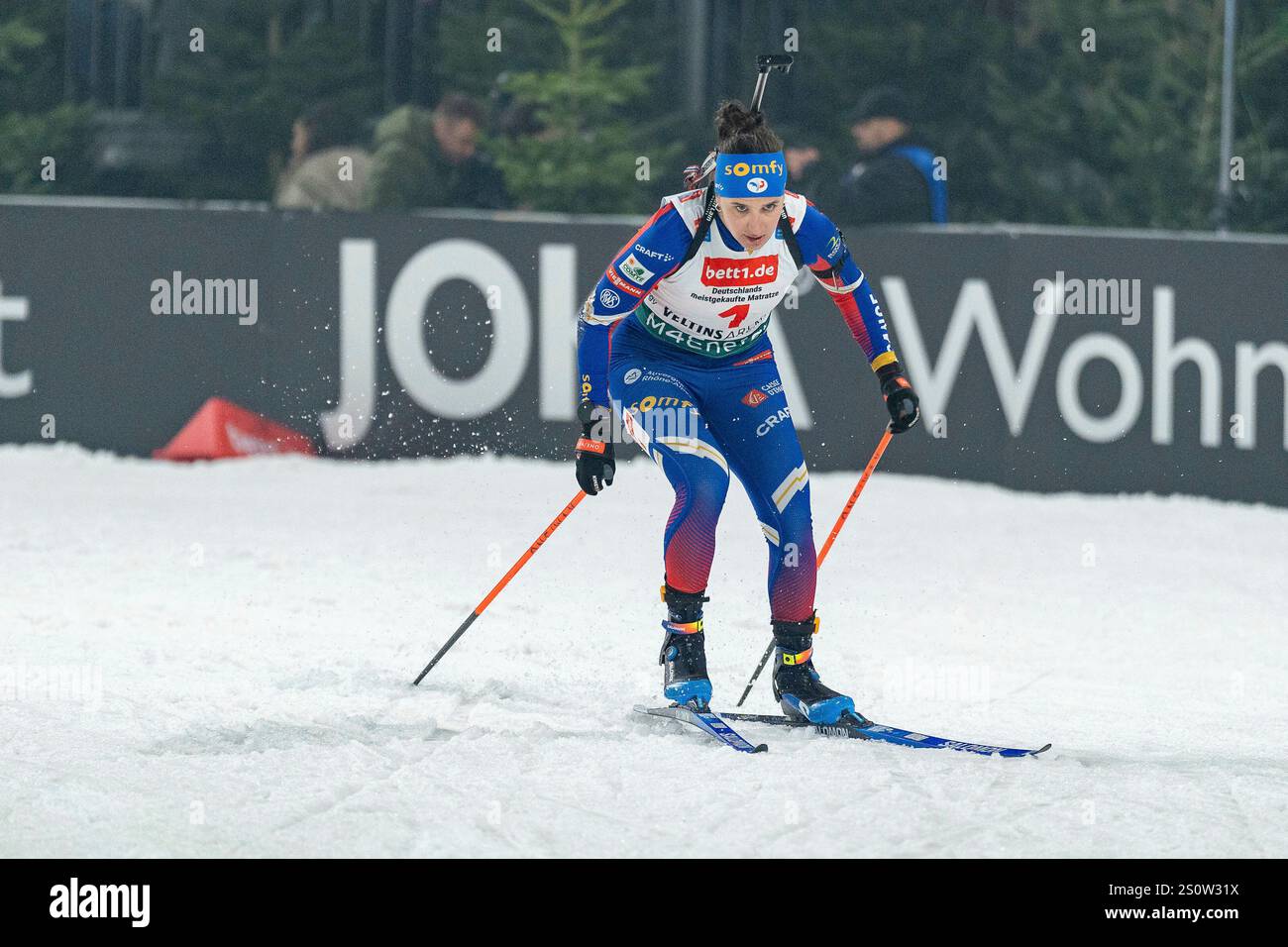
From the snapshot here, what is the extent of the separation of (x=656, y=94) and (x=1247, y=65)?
3.92 meters

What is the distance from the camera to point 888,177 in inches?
441

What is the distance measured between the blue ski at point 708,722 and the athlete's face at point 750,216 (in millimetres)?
1404

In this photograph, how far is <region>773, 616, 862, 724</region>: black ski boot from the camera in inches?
228

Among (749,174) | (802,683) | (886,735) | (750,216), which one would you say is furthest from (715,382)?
(886,735)

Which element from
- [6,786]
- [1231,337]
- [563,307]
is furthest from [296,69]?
[6,786]

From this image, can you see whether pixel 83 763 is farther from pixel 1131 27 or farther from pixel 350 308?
pixel 1131 27

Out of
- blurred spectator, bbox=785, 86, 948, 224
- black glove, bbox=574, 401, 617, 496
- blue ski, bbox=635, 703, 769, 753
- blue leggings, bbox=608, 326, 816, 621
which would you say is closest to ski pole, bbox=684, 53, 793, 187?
blue leggings, bbox=608, 326, 816, 621

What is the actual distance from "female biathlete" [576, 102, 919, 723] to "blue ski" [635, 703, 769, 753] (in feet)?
0.16

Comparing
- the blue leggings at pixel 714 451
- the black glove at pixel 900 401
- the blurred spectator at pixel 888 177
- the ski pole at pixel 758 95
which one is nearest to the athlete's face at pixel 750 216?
the ski pole at pixel 758 95

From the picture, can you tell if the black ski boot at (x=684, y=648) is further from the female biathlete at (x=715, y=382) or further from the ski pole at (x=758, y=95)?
the ski pole at (x=758, y=95)

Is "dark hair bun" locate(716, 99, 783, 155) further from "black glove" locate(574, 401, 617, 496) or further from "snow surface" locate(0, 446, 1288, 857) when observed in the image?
"snow surface" locate(0, 446, 1288, 857)

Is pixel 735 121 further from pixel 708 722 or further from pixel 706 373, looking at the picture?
pixel 708 722

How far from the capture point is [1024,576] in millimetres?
8820

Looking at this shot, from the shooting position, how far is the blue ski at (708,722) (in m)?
5.44
